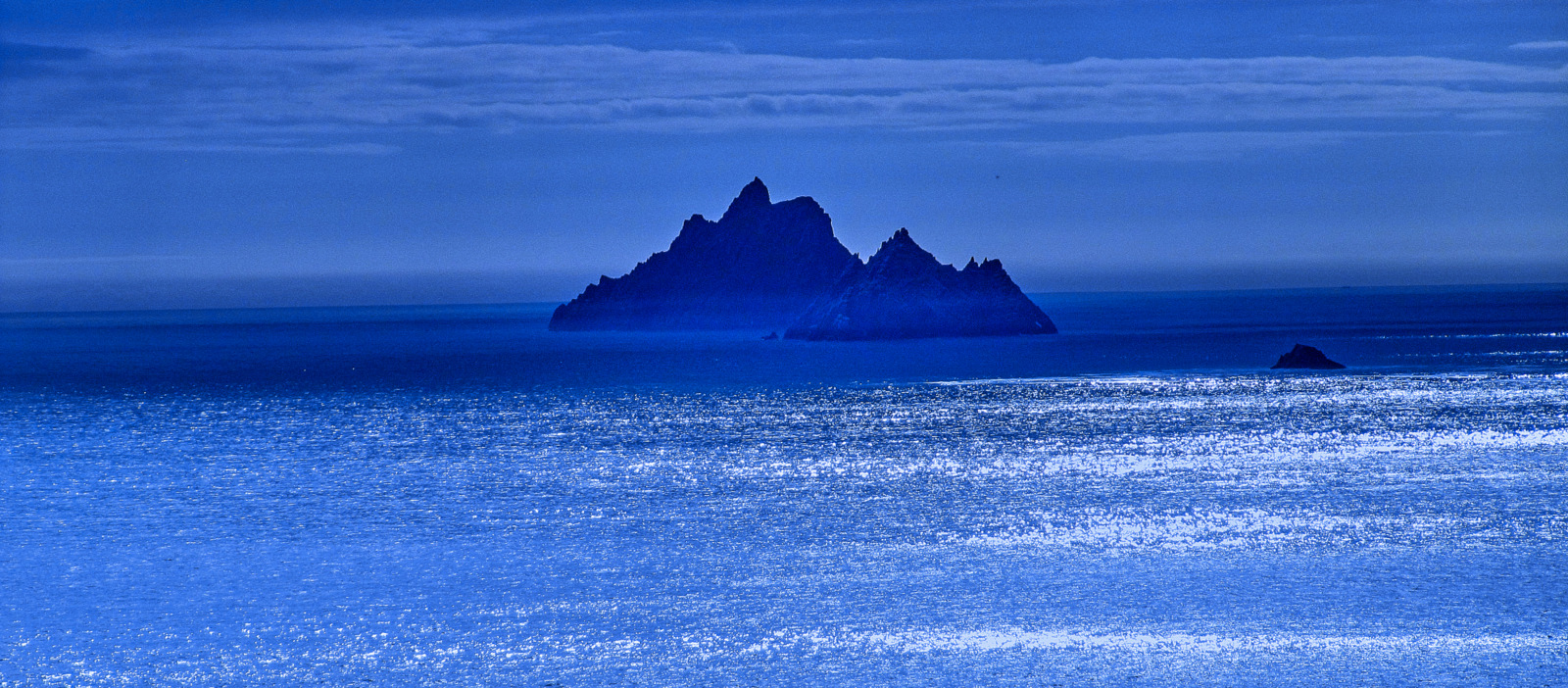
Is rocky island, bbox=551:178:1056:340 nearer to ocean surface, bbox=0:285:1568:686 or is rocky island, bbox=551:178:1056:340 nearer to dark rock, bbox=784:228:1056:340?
dark rock, bbox=784:228:1056:340

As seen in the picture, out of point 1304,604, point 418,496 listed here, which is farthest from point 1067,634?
point 418,496

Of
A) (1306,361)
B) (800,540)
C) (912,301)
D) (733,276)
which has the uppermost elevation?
(733,276)

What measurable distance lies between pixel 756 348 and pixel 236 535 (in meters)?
75.7

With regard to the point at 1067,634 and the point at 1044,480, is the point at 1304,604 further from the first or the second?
the point at 1044,480

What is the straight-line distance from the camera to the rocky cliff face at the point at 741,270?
140 meters

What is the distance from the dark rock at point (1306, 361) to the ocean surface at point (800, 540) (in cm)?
1197

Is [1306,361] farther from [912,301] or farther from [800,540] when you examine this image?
[800,540]

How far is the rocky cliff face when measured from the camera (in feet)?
460

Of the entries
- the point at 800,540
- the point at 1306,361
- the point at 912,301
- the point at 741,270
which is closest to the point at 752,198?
the point at 741,270

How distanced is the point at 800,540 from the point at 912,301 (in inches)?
3205

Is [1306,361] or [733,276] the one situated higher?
[733,276]

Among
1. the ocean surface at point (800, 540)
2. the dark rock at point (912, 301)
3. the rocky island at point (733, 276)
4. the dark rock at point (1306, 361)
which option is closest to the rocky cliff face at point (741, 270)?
the rocky island at point (733, 276)

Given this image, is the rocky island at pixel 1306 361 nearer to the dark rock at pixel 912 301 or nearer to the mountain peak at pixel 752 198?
the dark rock at pixel 912 301

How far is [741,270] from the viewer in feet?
468
